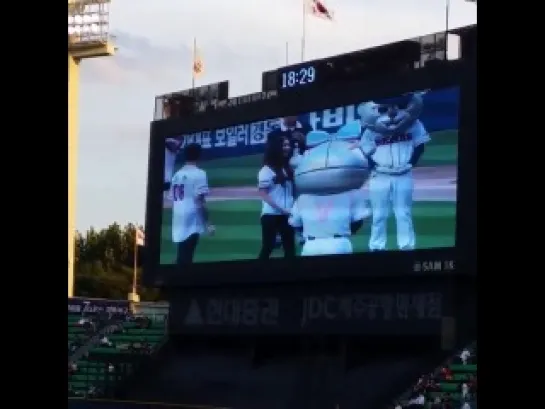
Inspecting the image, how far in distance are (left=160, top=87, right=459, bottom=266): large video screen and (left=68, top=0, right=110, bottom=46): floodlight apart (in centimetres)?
1370

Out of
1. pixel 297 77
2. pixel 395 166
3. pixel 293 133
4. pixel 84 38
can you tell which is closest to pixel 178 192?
pixel 293 133

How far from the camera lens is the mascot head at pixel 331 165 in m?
22.2

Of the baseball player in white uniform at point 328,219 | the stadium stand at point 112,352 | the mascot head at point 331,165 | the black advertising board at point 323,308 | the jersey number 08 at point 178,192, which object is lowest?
the stadium stand at point 112,352

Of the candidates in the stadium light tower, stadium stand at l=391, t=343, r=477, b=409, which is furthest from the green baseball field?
the stadium light tower

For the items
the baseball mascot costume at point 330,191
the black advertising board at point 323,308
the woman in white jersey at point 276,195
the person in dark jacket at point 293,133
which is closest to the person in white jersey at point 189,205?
the black advertising board at point 323,308

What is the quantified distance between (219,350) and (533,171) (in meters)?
24.5

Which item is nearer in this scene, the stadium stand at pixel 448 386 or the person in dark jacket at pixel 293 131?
the stadium stand at pixel 448 386

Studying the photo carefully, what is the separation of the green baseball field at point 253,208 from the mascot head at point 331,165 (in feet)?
2.94

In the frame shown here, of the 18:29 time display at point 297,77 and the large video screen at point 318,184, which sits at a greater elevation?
the 18:29 time display at point 297,77

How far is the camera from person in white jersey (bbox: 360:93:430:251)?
70.4 ft

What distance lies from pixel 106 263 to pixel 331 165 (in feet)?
109

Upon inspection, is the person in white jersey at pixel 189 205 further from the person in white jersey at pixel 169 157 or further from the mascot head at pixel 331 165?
the mascot head at pixel 331 165

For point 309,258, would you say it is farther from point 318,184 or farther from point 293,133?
point 293,133
